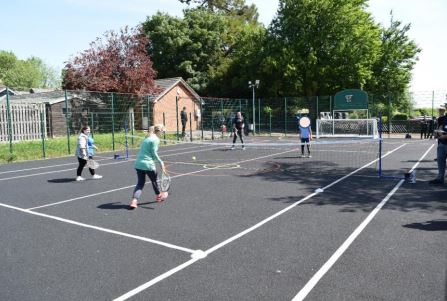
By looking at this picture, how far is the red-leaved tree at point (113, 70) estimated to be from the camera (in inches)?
1230

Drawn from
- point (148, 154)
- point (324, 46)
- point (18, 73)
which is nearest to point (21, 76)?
point (18, 73)

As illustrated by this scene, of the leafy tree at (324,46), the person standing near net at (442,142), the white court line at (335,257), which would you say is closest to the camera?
the white court line at (335,257)

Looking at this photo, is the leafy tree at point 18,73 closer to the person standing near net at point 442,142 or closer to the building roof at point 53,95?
the building roof at point 53,95

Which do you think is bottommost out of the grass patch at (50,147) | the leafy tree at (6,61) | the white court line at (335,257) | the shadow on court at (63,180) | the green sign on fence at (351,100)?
the white court line at (335,257)

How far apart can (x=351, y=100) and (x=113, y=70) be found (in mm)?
18521

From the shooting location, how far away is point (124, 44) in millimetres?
33969

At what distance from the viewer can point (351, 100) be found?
26.7 metres

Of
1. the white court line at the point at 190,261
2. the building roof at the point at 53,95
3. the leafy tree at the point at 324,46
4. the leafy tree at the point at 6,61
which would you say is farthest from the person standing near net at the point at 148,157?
the leafy tree at the point at 6,61

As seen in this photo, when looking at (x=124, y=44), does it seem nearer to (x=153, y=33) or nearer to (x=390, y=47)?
(x=153, y=33)

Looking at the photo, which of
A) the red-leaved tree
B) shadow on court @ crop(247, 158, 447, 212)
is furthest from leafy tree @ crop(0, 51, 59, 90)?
shadow on court @ crop(247, 158, 447, 212)

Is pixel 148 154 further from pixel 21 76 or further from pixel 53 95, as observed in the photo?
pixel 21 76

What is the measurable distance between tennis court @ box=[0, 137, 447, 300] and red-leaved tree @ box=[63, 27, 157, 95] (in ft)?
68.0

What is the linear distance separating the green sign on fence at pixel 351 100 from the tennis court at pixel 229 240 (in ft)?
49.8

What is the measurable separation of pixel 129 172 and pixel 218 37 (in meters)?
37.6
